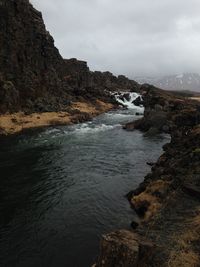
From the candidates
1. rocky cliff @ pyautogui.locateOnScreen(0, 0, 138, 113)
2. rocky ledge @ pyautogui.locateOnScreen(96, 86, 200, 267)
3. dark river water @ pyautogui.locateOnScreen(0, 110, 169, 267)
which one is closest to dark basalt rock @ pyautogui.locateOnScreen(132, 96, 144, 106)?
rocky cliff @ pyautogui.locateOnScreen(0, 0, 138, 113)

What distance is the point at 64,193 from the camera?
31047 mm

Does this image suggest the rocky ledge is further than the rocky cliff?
No

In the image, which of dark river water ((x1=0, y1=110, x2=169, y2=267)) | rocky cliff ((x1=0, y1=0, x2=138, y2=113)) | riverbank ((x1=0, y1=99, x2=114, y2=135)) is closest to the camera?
dark river water ((x1=0, y1=110, x2=169, y2=267))

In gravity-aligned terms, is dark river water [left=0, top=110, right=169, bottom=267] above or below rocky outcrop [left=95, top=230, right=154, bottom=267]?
below

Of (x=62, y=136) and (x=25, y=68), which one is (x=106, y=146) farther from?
(x=25, y=68)

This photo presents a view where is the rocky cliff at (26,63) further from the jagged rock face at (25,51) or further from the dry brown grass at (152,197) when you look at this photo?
the dry brown grass at (152,197)

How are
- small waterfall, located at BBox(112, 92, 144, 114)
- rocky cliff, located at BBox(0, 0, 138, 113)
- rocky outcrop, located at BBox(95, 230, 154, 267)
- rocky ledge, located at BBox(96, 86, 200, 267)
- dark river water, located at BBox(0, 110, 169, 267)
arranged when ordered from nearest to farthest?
rocky outcrop, located at BBox(95, 230, 154, 267)
rocky ledge, located at BBox(96, 86, 200, 267)
dark river water, located at BBox(0, 110, 169, 267)
rocky cliff, located at BBox(0, 0, 138, 113)
small waterfall, located at BBox(112, 92, 144, 114)

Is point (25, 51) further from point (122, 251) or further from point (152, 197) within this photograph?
point (122, 251)

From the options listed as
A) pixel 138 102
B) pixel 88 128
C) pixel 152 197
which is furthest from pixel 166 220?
pixel 138 102

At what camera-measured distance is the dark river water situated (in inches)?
832

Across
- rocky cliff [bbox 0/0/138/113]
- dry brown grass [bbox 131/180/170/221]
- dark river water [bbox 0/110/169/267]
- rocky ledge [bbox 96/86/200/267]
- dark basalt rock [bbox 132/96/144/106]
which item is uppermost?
rocky cliff [bbox 0/0/138/113]

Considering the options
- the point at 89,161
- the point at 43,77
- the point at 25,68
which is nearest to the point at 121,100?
the point at 43,77

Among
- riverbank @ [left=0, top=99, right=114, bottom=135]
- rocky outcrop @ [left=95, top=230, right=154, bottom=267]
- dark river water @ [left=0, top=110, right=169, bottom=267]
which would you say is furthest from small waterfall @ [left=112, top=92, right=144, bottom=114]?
rocky outcrop @ [left=95, top=230, right=154, bottom=267]

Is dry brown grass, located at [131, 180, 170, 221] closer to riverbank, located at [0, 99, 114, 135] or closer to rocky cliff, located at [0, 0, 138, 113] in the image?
riverbank, located at [0, 99, 114, 135]
